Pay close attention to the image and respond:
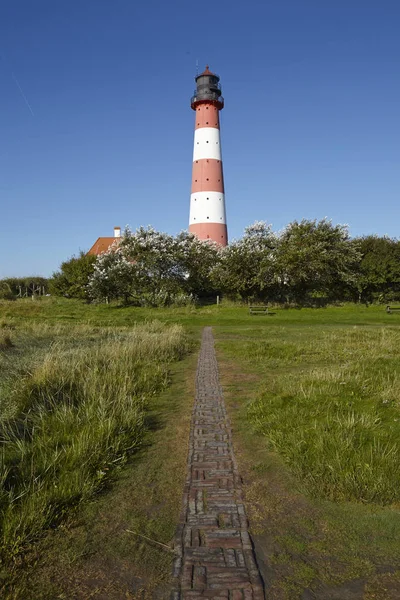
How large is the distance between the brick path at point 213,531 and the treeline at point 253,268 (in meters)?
29.0

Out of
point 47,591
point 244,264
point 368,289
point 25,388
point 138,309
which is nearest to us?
point 47,591

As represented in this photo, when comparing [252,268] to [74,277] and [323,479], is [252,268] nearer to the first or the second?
[74,277]

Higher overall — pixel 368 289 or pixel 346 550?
pixel 368 289

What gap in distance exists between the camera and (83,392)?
7.97m

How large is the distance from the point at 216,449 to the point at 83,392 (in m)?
3.22

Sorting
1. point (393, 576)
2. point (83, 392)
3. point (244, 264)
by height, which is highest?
point (244, 264)

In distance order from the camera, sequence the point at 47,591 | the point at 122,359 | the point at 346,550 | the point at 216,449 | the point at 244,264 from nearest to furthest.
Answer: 1. the point at 47,591
2. the point at 346,550
3. the point at 216,449
4. the point at 122,359
5. the point at 244,264

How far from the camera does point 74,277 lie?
40844 mm

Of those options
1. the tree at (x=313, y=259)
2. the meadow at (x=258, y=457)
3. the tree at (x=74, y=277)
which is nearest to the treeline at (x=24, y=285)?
the tree at (x=74, y=277)

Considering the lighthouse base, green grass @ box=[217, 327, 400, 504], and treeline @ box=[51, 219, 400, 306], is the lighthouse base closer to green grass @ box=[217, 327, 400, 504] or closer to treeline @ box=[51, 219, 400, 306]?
treeline @ box=[51, 219, 400, 306]

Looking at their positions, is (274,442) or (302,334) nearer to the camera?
(274,442)

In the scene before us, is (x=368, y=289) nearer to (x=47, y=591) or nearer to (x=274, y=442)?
(x=274, y=442)

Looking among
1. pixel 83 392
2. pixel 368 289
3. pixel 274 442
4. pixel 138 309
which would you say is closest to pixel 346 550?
pixel 274 442

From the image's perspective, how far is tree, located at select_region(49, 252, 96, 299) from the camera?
40094 millimetres
